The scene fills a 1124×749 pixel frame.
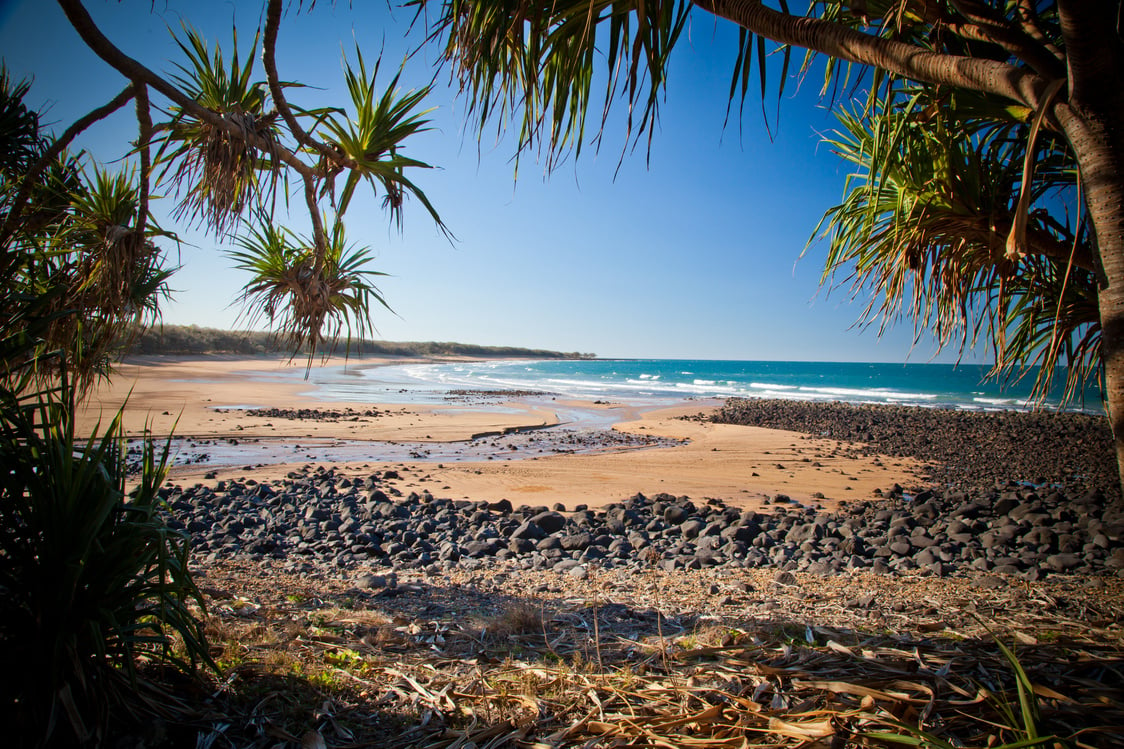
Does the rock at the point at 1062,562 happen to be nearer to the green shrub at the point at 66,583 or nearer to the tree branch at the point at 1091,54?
the tree branch at the point at 1091,54

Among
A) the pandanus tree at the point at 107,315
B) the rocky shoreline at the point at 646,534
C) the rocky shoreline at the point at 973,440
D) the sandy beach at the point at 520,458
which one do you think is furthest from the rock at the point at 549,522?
the rocky shoreline at the point at 973,440

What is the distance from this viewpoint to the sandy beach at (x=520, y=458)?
8.61 meters

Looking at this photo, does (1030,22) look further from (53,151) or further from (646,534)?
(646,534)

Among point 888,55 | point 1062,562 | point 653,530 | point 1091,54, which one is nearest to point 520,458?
point 653,530

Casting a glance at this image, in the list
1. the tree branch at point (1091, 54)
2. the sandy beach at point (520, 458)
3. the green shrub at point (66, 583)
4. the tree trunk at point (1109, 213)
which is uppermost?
the tree branch at point (1091, 54)

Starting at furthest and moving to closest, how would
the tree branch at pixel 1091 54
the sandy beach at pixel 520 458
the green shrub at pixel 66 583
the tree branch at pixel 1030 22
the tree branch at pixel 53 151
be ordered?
the sandy beach at pixel 520 458 → the tree branch at pixel 53 151 → the tree branch at pixel 1030 22 → the tree branch at pixel 1091 54 → the green shrub at pixel 66 583

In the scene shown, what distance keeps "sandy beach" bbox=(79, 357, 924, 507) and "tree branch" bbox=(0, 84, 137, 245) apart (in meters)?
1.52

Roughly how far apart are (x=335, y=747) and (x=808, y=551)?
4958 mm

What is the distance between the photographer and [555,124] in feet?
7.82

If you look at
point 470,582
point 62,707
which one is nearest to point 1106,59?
point 62,707

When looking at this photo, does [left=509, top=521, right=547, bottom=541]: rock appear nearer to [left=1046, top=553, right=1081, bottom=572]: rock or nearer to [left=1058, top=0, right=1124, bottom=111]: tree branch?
[left=1046, top=553, right=1081, bottom=572]: rock

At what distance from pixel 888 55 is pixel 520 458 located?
10.3 metres

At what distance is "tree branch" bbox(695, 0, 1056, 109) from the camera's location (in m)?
1.65

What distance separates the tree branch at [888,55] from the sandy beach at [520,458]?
3.98m
